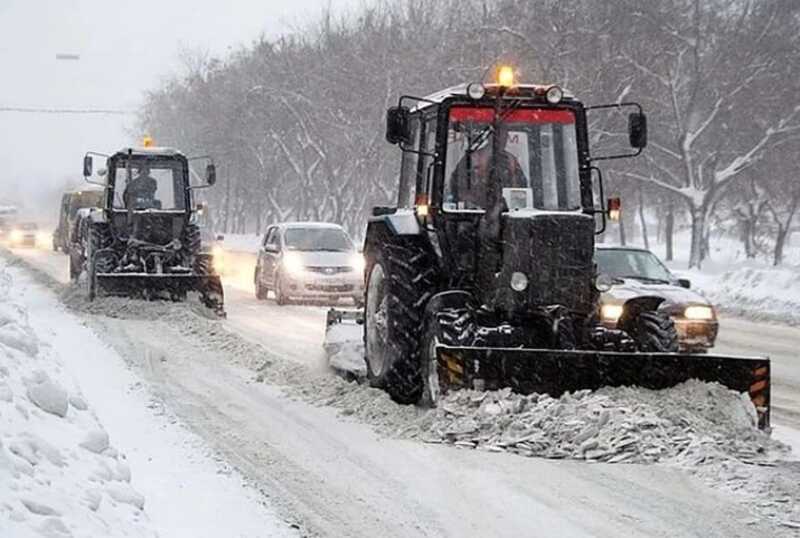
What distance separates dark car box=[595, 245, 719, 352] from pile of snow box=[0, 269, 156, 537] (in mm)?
8120

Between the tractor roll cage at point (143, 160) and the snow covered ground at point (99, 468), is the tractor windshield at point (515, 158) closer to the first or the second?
the snow covered ground at point (99, 468)

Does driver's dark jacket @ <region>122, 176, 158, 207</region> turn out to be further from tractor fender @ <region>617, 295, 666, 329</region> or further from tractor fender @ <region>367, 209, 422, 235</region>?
tractor fender @ <region>617, 295, 666, 329</region>

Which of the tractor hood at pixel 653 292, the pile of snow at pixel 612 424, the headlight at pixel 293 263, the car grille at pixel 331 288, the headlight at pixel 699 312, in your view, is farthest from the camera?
the headlight at pixel 293 263

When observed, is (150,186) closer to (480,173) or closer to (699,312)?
(699,312)

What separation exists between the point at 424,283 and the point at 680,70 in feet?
92.7

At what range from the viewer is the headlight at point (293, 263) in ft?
68.5

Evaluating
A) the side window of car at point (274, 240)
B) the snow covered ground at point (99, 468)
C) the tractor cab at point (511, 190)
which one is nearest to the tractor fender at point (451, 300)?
the tractor cab at point (511, 190)

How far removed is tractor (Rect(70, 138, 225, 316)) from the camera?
61.9 ft

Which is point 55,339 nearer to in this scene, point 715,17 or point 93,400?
A: point 93,400

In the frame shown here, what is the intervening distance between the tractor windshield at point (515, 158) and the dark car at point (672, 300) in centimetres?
428

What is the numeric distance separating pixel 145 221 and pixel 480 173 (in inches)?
451

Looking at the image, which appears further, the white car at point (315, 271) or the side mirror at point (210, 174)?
the white car at point (315, 271)

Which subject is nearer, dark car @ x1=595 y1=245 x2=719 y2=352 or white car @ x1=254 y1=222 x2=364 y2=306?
dark car @ x1=595 y1=245 x2=719 y2=352

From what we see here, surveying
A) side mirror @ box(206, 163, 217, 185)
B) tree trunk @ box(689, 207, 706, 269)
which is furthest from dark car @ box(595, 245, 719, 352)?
tree trunk @ box(689, 207, 706, 269)
